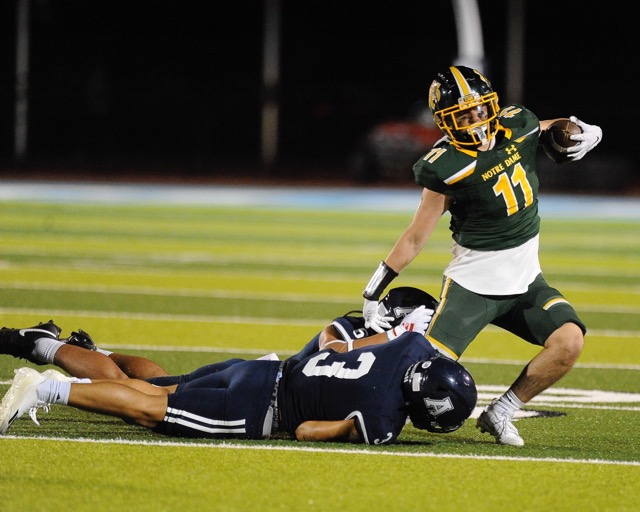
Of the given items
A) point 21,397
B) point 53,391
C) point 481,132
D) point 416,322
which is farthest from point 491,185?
point 21,397

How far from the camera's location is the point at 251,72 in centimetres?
3553

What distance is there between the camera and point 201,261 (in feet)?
43.5

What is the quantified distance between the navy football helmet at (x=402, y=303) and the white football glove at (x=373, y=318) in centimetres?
7

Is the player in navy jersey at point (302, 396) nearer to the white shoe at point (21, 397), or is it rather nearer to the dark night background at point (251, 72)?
the white shoe at point (21, 397)

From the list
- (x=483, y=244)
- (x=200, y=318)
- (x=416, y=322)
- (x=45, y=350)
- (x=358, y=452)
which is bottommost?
(x=200, y=318)

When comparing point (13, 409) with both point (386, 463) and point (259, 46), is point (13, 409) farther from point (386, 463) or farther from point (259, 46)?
point (259, 46)

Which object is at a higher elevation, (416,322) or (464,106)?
(464,106)

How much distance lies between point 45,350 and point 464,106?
7.10 feet

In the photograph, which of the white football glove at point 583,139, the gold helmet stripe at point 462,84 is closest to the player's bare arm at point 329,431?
the gold helmet stripe at point 462,84

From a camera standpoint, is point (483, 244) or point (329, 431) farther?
point (483, 244)

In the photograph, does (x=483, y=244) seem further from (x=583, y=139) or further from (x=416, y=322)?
(x=583, y=139)

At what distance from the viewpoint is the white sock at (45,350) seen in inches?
230

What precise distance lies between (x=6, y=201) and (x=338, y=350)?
1569 cm

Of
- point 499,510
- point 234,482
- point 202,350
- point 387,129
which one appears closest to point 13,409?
point 234,482
